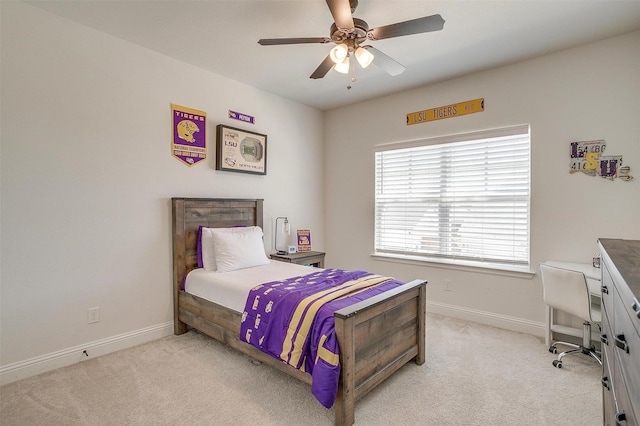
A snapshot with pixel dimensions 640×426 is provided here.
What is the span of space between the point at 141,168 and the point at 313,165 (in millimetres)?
2355

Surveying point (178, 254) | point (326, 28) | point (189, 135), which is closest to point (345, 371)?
point (178, 254)

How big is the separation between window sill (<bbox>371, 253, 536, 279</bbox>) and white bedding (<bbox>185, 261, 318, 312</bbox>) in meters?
1.47

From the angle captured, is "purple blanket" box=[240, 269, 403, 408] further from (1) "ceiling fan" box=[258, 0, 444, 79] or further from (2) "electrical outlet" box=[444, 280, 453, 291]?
(1) "ceiling fan" box=[258, 0, 444, 79]

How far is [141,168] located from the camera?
2.91 m

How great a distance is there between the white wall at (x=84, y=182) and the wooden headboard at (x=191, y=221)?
0.10m

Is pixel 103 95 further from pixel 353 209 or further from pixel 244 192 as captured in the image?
pixel 353 209

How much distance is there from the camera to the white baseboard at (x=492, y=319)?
3082 mm

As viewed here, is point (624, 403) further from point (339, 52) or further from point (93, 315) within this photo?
point (93, 315)

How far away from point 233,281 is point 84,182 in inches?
57.4

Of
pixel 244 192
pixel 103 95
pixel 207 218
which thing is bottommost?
pixel 207 218

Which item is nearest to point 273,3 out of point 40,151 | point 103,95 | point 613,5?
point 103,95

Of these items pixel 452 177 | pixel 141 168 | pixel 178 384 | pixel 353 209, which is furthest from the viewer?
pixel 353 209

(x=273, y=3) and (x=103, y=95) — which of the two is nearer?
(x=273, y=3)

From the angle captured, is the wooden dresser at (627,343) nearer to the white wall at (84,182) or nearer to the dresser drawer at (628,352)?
the dresser drawer at (628,352)
